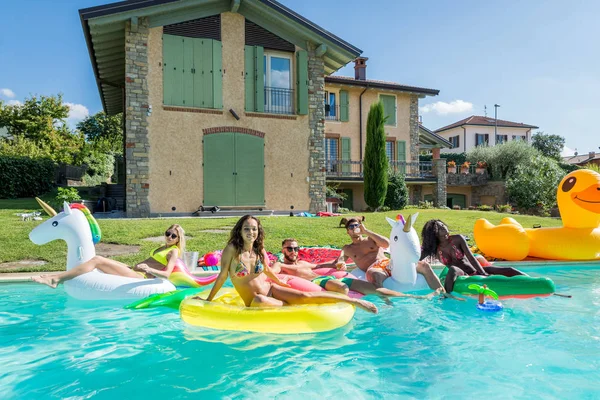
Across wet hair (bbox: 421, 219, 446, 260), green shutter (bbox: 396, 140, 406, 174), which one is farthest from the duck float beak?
green shutter (bbox: 396, 140, 406, 174)

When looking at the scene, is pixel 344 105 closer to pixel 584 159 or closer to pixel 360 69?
pixel 360 69

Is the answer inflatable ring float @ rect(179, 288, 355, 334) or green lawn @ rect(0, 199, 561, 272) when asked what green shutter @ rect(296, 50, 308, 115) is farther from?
inflatable ring float @ rect(179, 288, 355, 334)

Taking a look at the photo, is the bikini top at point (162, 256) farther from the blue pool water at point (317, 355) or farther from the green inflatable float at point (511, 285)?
the green inflatable float at point (511, 285)

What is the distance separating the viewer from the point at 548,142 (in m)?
50.8

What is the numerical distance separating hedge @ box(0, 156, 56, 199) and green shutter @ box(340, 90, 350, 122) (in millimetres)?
14839

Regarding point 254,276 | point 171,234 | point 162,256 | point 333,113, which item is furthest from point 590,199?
point 333,113

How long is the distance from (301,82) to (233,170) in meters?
4.11

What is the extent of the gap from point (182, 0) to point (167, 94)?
304 centimetres

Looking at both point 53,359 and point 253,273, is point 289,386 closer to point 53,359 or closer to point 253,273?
point 253,273

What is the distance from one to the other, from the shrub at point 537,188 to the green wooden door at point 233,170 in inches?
545

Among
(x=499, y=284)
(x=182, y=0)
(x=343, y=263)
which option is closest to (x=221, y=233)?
(x=343, y=263)

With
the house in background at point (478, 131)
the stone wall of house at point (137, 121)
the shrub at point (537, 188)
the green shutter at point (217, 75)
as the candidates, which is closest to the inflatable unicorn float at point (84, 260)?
the stone wall of house at point (137, 121)

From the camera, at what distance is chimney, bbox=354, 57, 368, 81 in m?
24.8

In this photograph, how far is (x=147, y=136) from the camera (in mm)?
14180
